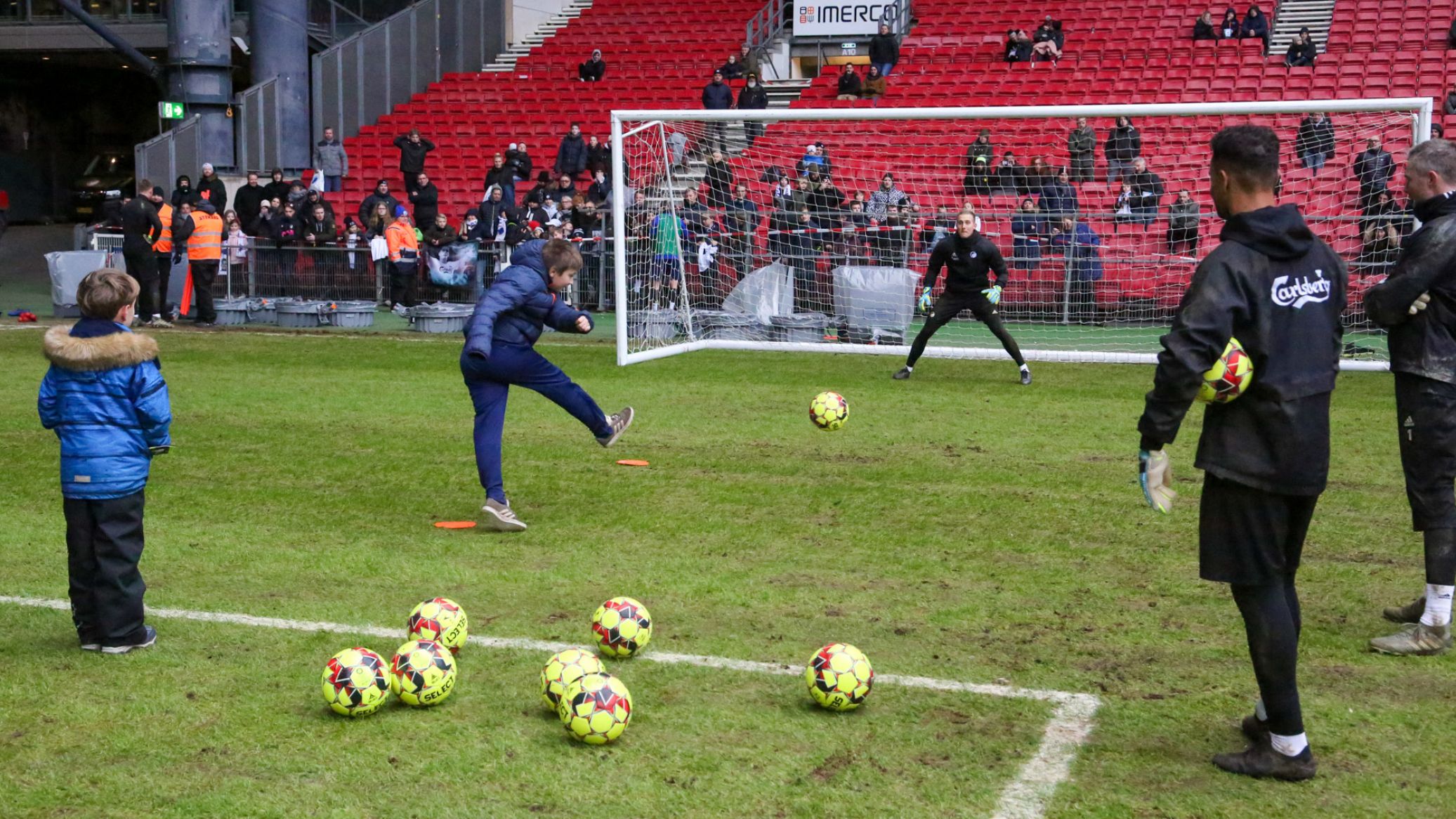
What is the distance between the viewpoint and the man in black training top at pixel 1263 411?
4375 millimetres

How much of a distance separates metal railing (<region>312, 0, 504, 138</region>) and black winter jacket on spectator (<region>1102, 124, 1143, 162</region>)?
18085 millimetres

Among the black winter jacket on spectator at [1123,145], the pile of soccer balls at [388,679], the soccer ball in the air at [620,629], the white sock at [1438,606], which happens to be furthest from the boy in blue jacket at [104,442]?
the black winter jacket on spectator at [1123,145]

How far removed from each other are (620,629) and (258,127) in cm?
2507

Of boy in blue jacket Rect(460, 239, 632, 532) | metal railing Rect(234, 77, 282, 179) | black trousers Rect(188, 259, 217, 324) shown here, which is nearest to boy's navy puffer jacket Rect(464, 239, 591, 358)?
boy in blue jacket Rect(460, 239, 632, 532)

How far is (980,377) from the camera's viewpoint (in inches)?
586

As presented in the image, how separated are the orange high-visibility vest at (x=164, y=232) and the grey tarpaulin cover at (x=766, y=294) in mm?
9021

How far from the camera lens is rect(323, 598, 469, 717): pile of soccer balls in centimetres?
504

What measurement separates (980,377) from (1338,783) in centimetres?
1053

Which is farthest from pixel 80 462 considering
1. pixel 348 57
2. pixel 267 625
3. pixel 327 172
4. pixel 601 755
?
pixel 348 57

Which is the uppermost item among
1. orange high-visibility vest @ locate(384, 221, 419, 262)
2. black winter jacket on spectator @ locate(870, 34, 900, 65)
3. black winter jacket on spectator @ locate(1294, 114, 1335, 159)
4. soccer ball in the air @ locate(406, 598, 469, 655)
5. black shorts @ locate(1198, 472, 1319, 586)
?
black winter jacket on spectator @ locate(870, 34, 900, 65)

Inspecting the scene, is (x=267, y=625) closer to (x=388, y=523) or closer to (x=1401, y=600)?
(x=388, y=523)

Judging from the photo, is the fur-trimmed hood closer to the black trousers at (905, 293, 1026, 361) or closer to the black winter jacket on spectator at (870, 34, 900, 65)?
the black trousers at (905, 293, 1026, 361)

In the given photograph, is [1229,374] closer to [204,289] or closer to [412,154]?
[204,289]

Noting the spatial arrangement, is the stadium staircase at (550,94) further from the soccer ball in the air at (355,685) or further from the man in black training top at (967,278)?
the soccer ball in the air at (355,685)
